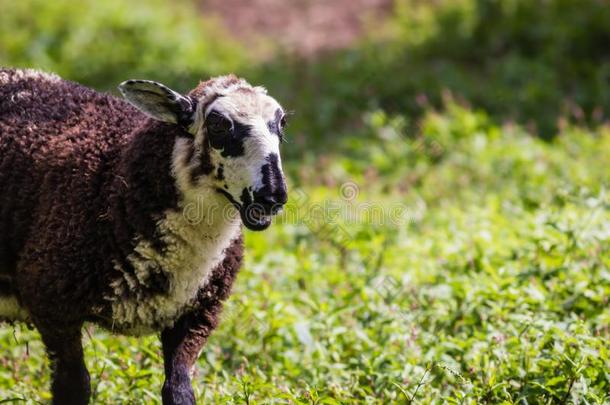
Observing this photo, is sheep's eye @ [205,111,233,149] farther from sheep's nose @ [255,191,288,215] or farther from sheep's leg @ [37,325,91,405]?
sheep's leg @ [37,325,91,405]

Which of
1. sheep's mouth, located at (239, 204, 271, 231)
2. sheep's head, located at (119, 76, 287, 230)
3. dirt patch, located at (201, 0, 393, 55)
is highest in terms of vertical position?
dirt patch, located at (201, 0, 393, 55)

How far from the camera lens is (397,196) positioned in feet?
26.5

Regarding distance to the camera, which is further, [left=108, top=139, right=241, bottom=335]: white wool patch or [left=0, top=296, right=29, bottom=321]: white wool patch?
[left=0, top=296, right=29, bottom=321]: white wool patch

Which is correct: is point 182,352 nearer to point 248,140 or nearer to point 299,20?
point 248,140

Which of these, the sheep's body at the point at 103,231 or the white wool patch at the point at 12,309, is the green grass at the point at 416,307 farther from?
the sheep's body at the point at 103,231

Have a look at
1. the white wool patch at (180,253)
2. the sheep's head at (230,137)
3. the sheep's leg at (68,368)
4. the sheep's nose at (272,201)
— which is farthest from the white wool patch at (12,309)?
the sheep's nose at (272,201)

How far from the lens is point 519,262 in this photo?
231 inches

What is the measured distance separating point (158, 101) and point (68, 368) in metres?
1.34

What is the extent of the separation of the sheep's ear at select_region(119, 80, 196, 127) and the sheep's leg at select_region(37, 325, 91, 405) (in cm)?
108

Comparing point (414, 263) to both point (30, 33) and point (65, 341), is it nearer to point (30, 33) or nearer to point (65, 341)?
point (65, 341)

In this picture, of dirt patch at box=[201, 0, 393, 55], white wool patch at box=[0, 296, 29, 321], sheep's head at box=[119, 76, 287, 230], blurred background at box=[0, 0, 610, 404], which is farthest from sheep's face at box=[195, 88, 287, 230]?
dirt patch at box=[201, 0, 393, 55]

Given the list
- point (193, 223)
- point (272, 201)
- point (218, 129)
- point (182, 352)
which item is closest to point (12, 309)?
point (182, 352)

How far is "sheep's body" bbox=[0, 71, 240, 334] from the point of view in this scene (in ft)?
14.2

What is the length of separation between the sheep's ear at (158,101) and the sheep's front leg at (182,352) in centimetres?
98
